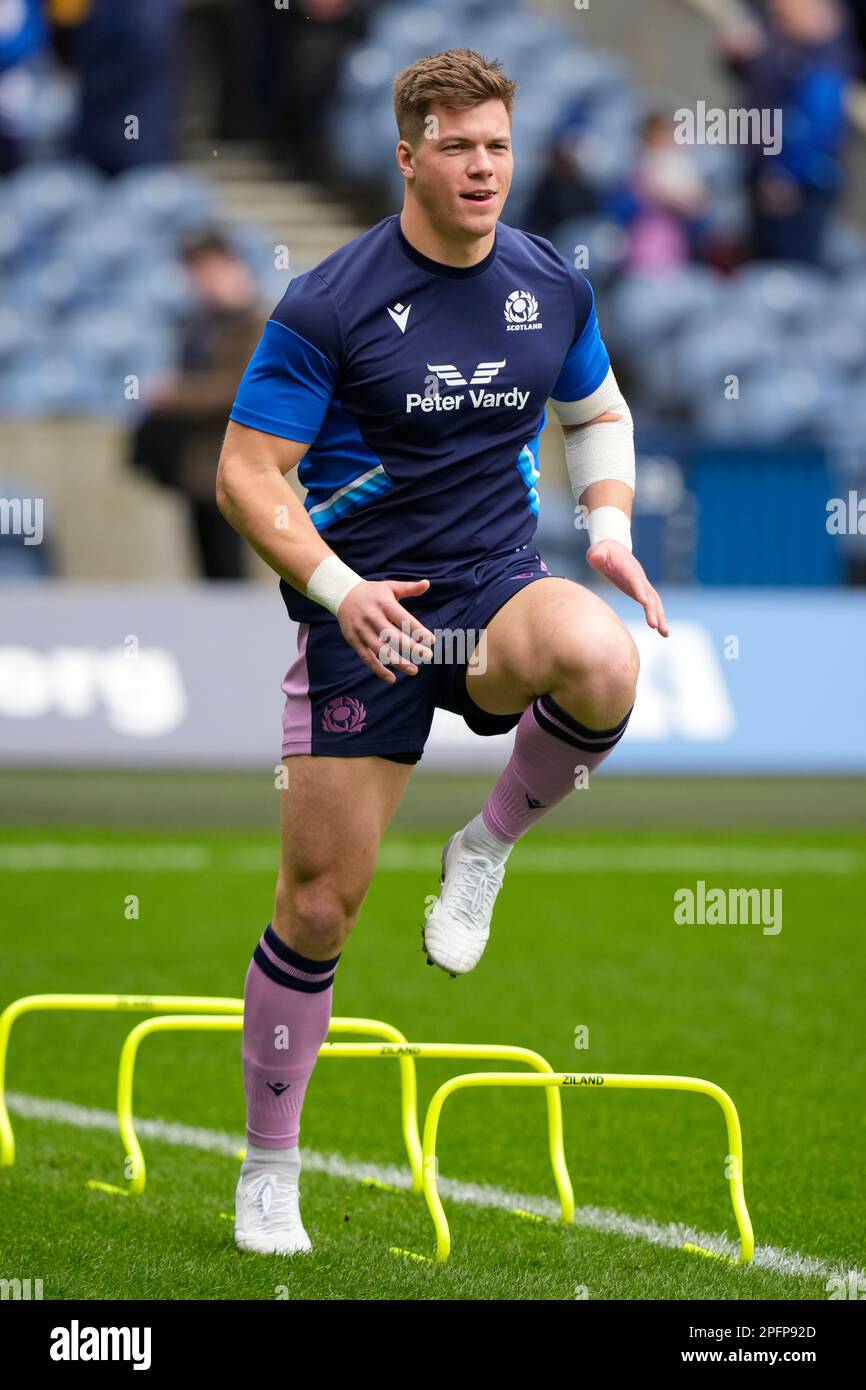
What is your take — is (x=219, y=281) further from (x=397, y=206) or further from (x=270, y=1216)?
(x=270, y=1216)

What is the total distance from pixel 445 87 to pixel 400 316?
1.56ft

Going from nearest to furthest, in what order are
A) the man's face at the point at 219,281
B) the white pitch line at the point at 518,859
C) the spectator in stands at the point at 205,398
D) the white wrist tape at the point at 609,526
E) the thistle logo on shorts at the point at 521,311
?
the thistle logo on shorts at the point at 521,311, the white wrist tape at the point at 609,526, the white pitch line at the point at 518,859, the man's face at the point at 219,281, the spectator in stands at the point at 205,398

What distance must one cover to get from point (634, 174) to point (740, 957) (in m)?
8.59

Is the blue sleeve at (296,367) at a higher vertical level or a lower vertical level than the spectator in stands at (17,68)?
lower

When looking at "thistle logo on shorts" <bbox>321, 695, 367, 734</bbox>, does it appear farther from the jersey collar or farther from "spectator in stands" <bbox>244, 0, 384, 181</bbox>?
"spectator in stands" <bbox>244, 0, 384, 181</bbox>

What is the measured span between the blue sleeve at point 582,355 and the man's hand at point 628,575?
40 centimetres

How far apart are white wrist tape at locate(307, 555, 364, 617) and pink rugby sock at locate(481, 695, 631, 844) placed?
0.53 m

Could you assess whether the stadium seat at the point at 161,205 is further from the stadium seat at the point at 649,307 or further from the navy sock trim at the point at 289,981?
the navy sock trim at the point at 289,981

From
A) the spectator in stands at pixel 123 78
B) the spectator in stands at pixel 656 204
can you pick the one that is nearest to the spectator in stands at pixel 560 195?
the spectator in stands at pixel 656 204

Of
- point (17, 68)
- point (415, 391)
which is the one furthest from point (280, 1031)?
point (17, 68)

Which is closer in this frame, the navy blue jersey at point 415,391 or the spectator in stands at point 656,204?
the navy blue jersey at point 415,391

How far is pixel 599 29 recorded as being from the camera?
19.0 meters

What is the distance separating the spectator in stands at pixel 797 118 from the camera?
16.2 meters
